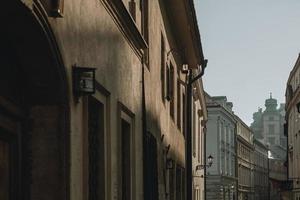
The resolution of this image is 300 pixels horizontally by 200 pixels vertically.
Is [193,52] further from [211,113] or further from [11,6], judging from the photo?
[211,113]

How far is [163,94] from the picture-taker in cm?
1495

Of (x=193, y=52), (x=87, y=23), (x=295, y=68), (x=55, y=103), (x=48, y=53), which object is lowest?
(x=55, y=103)

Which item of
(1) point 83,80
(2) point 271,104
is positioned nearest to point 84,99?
(1) point 83,80

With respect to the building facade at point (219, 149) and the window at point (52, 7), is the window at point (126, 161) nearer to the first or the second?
the window at point (52, 7)

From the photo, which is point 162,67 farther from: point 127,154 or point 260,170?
point 260,170

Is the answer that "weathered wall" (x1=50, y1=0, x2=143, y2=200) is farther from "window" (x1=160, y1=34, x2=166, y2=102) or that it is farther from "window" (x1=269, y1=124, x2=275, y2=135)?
Answer: "window" (x1=269, y1=124, x2=275, y2=135)

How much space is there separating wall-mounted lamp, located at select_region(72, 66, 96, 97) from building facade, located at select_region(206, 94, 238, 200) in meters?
54.0

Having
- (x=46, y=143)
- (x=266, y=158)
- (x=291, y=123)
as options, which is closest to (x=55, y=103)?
(x=46, y=143)

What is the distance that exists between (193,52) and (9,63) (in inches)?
595

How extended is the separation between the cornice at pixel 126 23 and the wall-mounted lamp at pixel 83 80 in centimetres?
139

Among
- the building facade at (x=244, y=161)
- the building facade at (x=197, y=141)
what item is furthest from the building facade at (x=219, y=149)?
the building facade at (x=197, y=141)

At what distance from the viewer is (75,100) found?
19.4 feet

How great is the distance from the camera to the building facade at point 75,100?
513cm

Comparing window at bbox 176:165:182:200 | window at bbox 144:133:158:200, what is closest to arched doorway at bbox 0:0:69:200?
window at bbox 144:133:158:200
